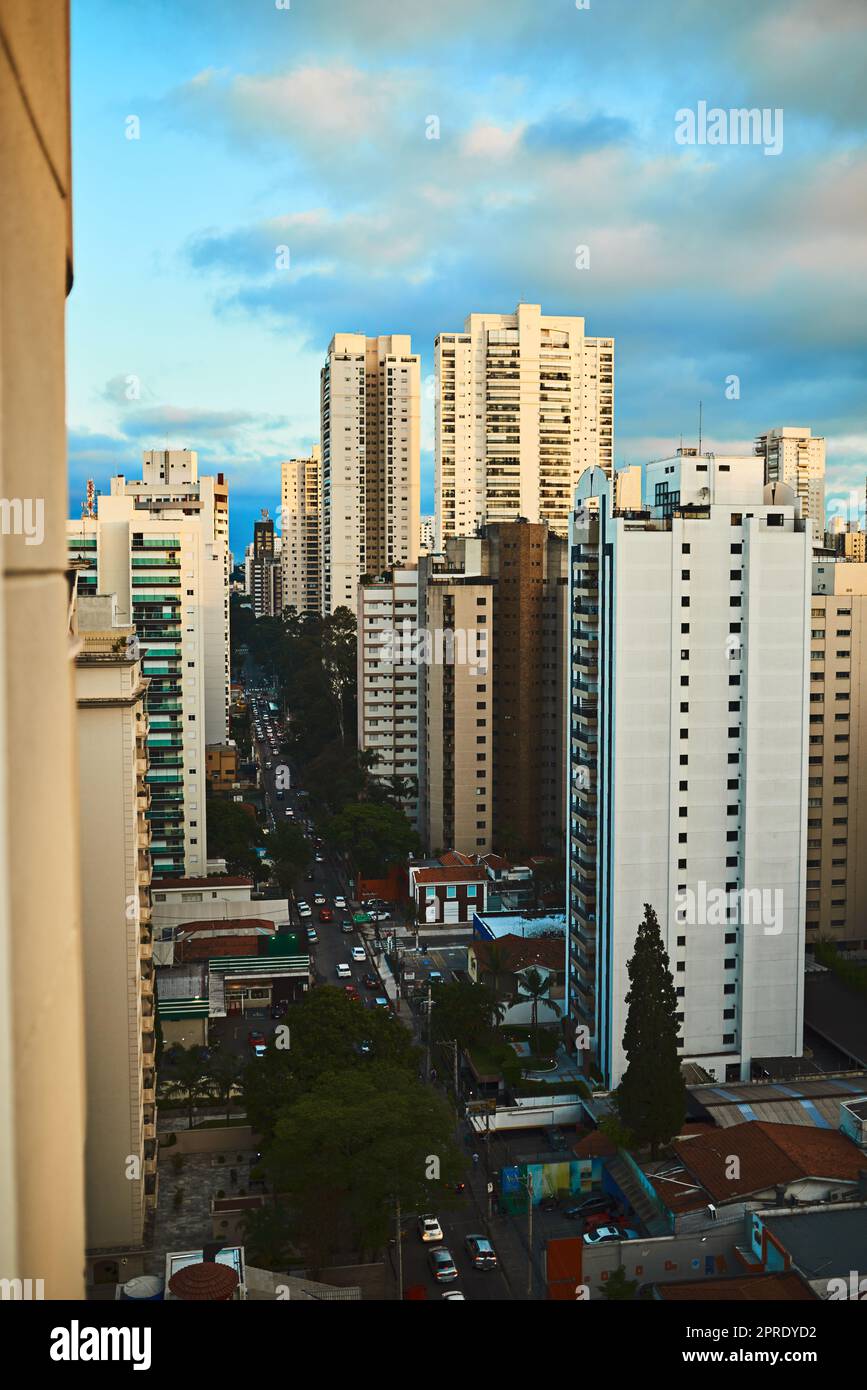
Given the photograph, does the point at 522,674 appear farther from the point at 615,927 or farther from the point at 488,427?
the point at 488,427

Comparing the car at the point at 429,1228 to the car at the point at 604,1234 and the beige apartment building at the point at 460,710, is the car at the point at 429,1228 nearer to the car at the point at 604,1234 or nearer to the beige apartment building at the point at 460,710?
the car at the point at 604,1234

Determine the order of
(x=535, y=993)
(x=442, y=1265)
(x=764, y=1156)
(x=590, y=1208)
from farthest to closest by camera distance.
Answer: (x=535, y=993) → (x=590, y=1208) → (x=764, y=1156) → (x=442, y=1265)

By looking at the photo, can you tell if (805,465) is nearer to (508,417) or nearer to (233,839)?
(508,417)

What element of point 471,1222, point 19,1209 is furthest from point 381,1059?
point 19,1209

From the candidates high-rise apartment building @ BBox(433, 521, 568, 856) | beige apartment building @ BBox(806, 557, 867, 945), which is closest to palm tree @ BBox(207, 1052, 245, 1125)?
beige apartment building @ BBox(806, 557, 867, 945)

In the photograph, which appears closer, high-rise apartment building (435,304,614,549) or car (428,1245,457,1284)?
car (428,1245,457,1284)

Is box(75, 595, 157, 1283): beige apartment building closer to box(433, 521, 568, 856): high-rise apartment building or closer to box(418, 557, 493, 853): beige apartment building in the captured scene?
box(418, 557, 493, 853): beige apartment building

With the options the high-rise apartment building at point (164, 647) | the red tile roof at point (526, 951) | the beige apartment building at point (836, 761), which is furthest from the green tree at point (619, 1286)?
the high-rise apartment building at point (164, 647)

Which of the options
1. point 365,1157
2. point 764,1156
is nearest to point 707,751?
point 764,1156
